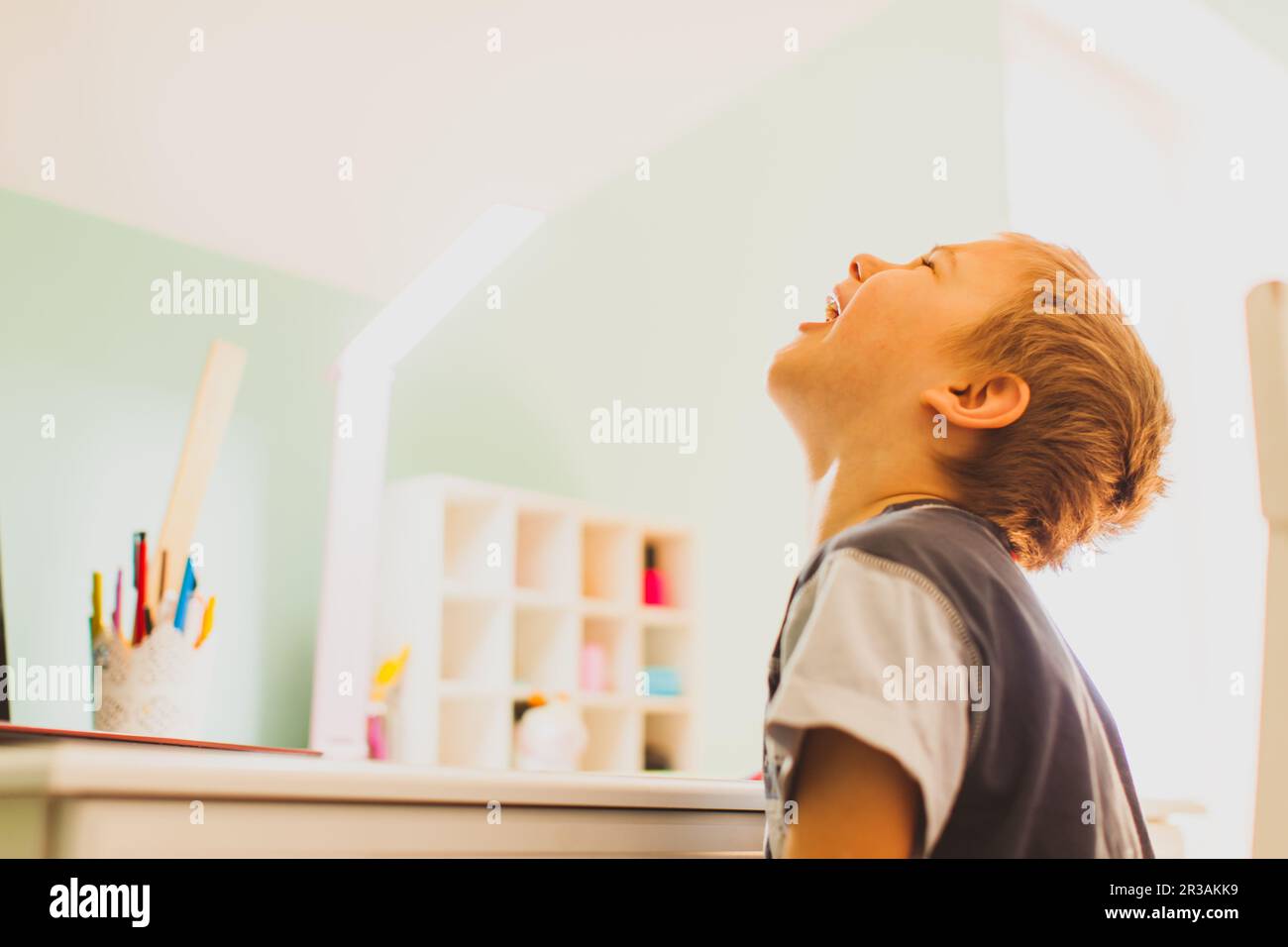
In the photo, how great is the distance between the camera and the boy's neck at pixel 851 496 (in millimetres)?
700

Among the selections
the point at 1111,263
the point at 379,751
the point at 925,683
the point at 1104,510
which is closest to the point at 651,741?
the point at 379,751

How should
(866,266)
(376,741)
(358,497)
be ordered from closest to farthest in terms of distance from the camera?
(866,266)
(358,497)
(376,741)

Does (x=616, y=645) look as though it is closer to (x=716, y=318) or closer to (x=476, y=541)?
(x=476, y=541)

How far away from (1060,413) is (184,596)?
94 cm

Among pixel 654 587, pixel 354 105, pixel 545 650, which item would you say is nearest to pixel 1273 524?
pixel 354 105

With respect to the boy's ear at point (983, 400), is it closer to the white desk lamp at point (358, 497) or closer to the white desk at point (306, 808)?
the white desk at point (306, 808)

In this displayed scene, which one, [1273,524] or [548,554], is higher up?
[548,554]

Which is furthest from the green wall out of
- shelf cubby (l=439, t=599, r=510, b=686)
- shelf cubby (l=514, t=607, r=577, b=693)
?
shelf cubby (l=514, t=607, r=577, b=693)

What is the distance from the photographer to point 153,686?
1.07m

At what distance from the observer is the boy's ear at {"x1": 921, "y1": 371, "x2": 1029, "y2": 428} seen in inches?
27.3

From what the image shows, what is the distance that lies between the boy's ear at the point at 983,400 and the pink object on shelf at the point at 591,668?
1.96m

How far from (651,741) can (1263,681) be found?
7.44 ft

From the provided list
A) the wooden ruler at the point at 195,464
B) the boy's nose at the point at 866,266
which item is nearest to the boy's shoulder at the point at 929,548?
the boy's nose at the point at 866,266

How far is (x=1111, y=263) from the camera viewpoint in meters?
2.26
